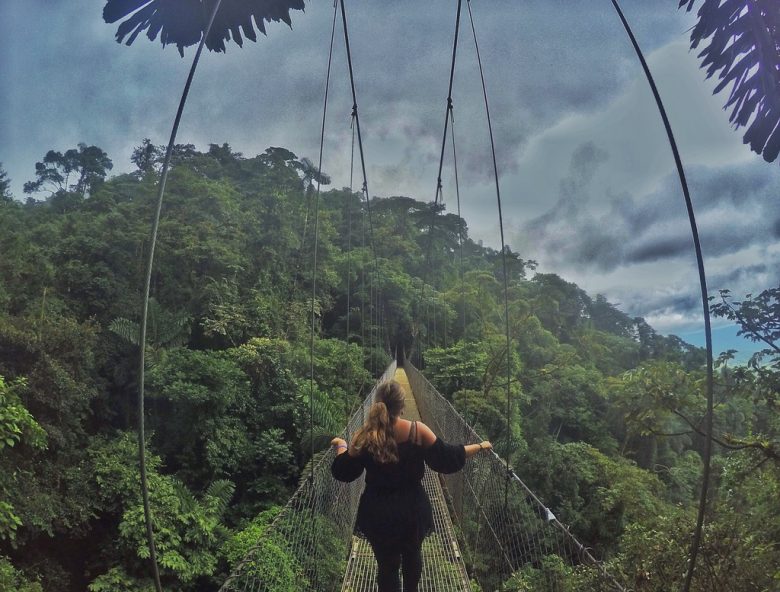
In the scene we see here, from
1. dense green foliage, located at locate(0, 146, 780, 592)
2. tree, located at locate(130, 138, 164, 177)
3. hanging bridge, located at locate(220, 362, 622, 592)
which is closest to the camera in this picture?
hanging bridge, located at locate(220, 362, 622, 592)

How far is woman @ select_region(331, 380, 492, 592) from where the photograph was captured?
1.24 metres

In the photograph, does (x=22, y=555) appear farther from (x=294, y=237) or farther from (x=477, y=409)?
(x=294, y=237)

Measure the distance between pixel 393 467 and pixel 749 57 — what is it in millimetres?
1277

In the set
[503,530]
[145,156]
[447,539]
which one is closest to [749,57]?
[503,530]

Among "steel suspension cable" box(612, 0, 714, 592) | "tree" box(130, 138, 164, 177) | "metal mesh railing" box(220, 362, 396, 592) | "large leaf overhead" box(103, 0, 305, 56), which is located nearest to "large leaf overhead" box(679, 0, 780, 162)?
"steel suspension cable" box(612, 0, 714, 592)

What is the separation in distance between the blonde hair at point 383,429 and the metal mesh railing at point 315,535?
339 millimetres

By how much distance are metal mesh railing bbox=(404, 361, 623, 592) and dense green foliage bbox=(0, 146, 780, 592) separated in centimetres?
8

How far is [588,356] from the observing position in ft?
53.2

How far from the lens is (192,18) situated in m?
1.20

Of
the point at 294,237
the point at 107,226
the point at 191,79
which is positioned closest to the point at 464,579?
the point at 191,79

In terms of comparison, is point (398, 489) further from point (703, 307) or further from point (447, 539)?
point (447, 539)

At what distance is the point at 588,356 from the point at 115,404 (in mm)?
13352

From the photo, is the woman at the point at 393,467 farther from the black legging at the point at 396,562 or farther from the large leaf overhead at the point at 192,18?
the large leaf overhead at the point at 192,18

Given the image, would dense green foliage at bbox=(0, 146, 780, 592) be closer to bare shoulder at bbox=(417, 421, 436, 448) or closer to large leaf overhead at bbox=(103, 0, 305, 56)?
bare shoulder at bbox=(417, 421, 436, 448)
